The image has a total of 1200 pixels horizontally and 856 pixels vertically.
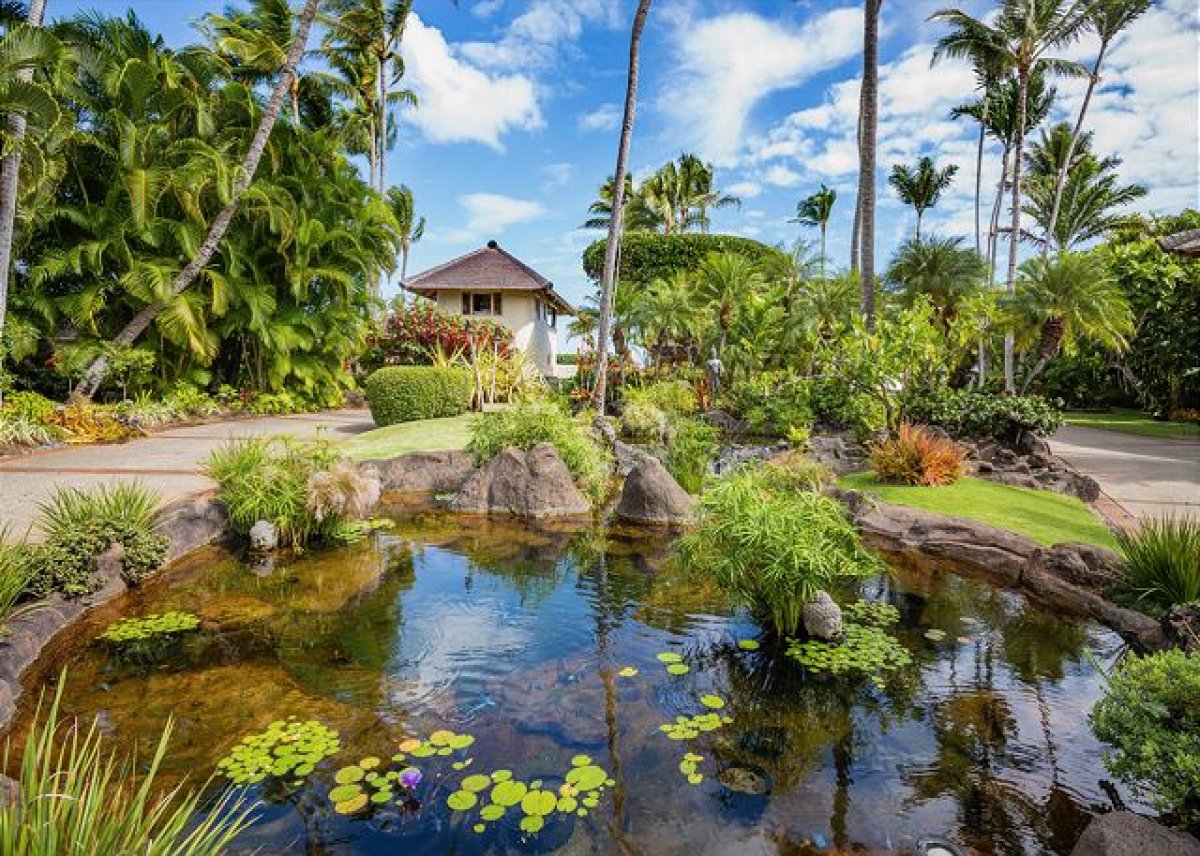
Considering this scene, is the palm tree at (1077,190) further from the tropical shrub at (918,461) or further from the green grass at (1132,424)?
the tropical shrub at (918,461)

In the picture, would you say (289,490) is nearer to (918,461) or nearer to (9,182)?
(918,461)

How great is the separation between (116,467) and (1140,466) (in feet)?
52.7

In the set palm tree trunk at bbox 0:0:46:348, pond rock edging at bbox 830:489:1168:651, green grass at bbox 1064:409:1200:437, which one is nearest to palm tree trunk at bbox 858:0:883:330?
pond rock edging at bbox 830:489:1168:651

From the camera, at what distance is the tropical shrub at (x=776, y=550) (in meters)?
4.74

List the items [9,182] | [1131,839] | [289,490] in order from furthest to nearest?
[9,182] → [289,490] → [1131,839]

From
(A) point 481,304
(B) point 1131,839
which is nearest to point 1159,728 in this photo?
(B) point 1131,839

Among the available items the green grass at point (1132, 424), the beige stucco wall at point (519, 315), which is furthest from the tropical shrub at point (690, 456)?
the beige stucco wall at point (519, 315)

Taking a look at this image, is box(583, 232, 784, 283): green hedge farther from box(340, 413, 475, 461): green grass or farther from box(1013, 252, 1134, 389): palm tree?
box(340, 413, 475, 461): green grass

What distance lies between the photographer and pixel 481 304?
30.6m

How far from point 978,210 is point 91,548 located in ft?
143

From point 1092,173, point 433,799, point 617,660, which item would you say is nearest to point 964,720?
point 617,660

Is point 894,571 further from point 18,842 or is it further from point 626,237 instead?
point 626,237

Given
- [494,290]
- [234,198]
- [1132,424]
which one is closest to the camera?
[234,198]

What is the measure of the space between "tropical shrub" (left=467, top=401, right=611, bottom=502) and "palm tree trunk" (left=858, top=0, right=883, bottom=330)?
6659 millimetres
